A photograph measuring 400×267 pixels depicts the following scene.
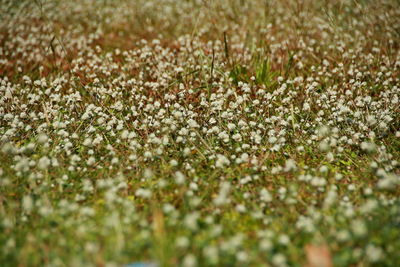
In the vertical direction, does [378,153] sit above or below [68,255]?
below

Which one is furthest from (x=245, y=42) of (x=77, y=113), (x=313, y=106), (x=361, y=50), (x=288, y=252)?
(x=288, y=252)

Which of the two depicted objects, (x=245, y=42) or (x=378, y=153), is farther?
(x=245, y=42)

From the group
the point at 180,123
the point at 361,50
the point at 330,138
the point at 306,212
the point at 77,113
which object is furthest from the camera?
the point at 361,50

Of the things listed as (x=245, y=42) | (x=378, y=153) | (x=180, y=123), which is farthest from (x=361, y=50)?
(x=180, y=123)

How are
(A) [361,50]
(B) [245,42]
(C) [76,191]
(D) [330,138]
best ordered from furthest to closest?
1. (B) [245,42]
2. (A) [361,50]
3. (D) [330,138]
4. (C) [76,191]

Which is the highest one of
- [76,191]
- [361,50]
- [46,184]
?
[46,184]

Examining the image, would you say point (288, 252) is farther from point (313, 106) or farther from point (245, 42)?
point (245, 42)
